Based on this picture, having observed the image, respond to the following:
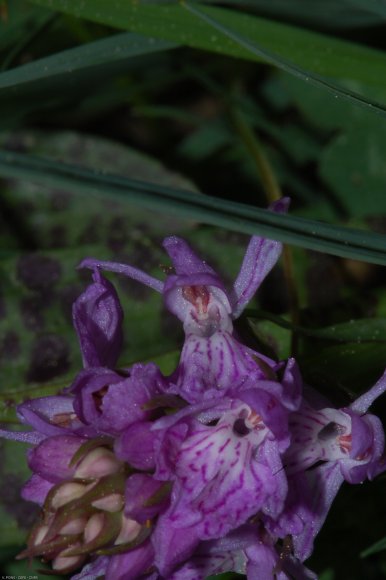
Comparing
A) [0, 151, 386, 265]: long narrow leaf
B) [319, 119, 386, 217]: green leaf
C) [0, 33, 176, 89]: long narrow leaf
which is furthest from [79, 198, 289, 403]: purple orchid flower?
[319, 119, 386, 217]: green leaf

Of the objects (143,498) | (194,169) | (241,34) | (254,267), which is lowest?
(194,169)

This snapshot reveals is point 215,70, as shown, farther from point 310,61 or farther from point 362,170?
point 310,61

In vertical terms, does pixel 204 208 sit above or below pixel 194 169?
above

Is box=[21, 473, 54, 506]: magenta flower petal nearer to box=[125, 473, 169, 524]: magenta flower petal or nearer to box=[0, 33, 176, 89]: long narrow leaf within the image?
box=[125, 473, 169, 524]: magenta flower petal

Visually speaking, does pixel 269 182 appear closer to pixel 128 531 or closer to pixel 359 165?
pixel 359 165

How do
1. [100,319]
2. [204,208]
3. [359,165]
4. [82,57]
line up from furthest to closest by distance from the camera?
[359,165]
[82,57]
[100,319]
[204,208]

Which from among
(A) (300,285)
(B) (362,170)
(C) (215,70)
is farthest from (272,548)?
(C) (215,70)

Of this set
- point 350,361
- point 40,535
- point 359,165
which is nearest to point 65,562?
point 40,535
